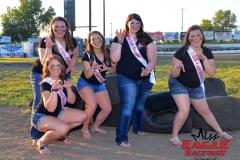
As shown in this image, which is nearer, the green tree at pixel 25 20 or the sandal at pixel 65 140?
the sandal at pixel 65 140

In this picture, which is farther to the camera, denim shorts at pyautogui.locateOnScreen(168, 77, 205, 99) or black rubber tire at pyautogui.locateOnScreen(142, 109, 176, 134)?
black rubber tire at pyautogui.locateOnScreen(142, 109, 176, 134)

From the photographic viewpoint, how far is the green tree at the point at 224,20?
102688 millimetres

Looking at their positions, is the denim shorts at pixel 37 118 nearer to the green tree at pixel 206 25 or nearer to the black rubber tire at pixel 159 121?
the black rubber tire at pixel 159 121

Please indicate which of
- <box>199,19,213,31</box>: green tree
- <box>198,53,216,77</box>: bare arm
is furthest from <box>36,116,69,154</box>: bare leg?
<box>199,19,213,31</box>: green tree

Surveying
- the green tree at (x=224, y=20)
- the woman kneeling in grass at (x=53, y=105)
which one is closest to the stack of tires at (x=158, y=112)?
the woman kneeling in grass at (x=53, y=105)

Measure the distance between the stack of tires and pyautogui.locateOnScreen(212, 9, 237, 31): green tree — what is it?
101 m

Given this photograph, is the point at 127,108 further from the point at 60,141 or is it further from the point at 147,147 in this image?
the point at 60,141

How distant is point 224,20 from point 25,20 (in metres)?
56.2

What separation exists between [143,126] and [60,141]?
1.35 m

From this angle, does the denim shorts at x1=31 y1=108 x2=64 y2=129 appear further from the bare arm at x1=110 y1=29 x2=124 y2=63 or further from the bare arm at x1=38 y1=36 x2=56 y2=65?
the bare arm at x1=110 y1=29 x2=124 y2=63

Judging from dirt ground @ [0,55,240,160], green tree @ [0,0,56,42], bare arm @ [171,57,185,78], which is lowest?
dirt ground @ [0,55,240,160]

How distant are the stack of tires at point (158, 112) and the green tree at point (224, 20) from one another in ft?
331

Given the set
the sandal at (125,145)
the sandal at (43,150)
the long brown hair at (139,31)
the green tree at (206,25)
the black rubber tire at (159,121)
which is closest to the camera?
the sandal at (43,150)

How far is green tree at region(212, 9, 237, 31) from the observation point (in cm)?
10269
